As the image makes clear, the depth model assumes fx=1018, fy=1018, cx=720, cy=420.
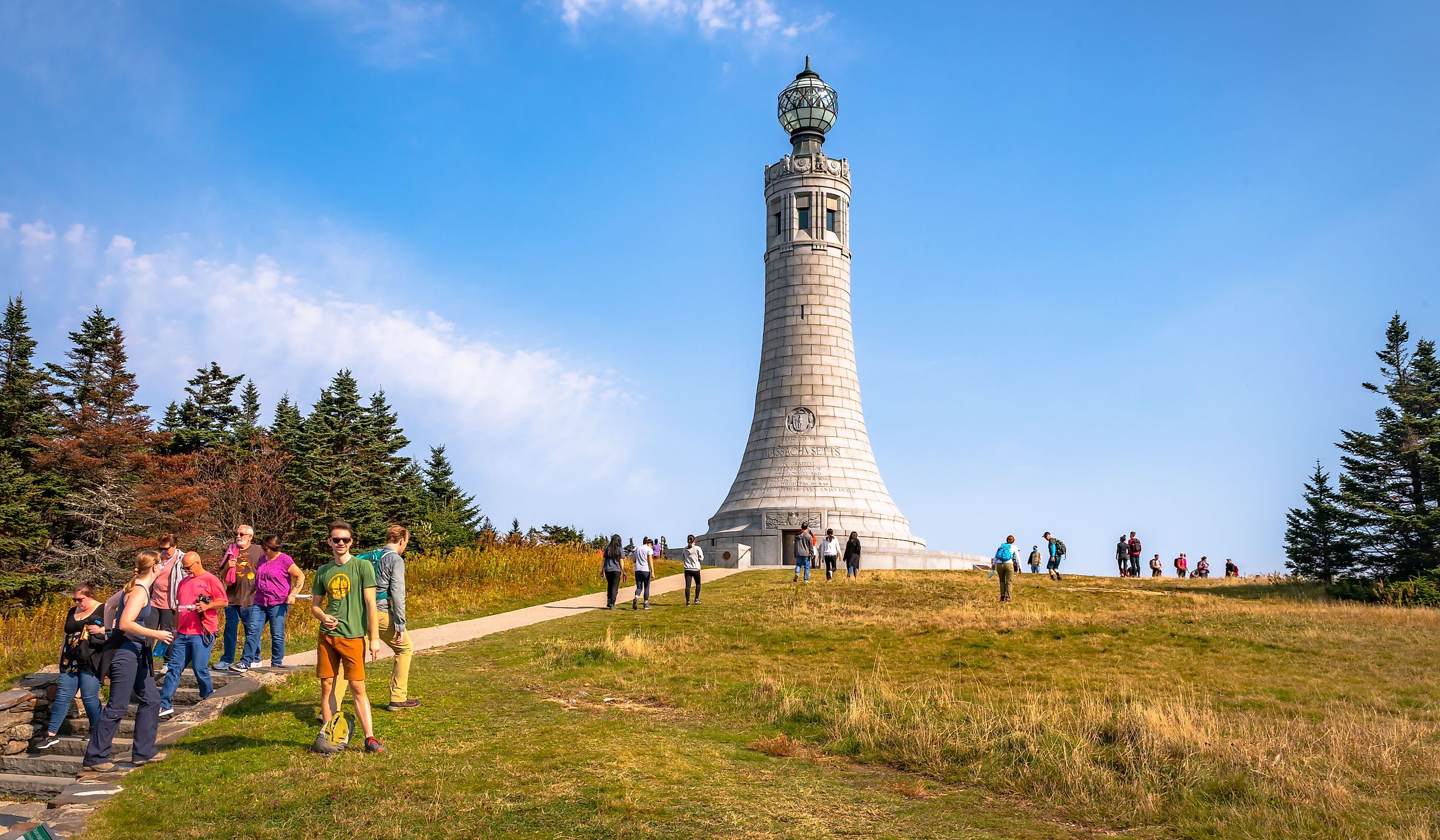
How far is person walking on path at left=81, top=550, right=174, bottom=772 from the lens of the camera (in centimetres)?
937

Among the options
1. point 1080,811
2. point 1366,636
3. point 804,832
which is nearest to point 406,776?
point 804,832

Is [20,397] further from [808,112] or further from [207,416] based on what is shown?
[808,112]

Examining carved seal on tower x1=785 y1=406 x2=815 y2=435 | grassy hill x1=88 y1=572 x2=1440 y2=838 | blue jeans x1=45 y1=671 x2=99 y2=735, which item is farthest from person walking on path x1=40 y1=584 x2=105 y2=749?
carved seal on tower x1=785 y1=406 x2=815 y2=435

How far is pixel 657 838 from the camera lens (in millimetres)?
7277

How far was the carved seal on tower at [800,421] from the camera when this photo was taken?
43.7 m

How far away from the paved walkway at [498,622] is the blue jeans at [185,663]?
1.93 metres

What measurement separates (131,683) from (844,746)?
23.0 feet

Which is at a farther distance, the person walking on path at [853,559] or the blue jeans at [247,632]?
the person walking on path at [853,559]

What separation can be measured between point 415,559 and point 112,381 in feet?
66.4

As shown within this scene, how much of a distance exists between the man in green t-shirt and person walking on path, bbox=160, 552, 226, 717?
8.51 ft

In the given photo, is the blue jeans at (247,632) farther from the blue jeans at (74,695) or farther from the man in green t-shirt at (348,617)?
the man in green t-shirt at (348,617)

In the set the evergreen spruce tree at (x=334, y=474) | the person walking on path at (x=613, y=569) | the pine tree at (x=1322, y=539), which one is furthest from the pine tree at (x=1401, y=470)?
the evergreen spruce tree at (x=334, y=474)

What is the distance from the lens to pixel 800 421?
43.9m

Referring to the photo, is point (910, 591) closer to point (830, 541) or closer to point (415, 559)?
point (830, 541)
